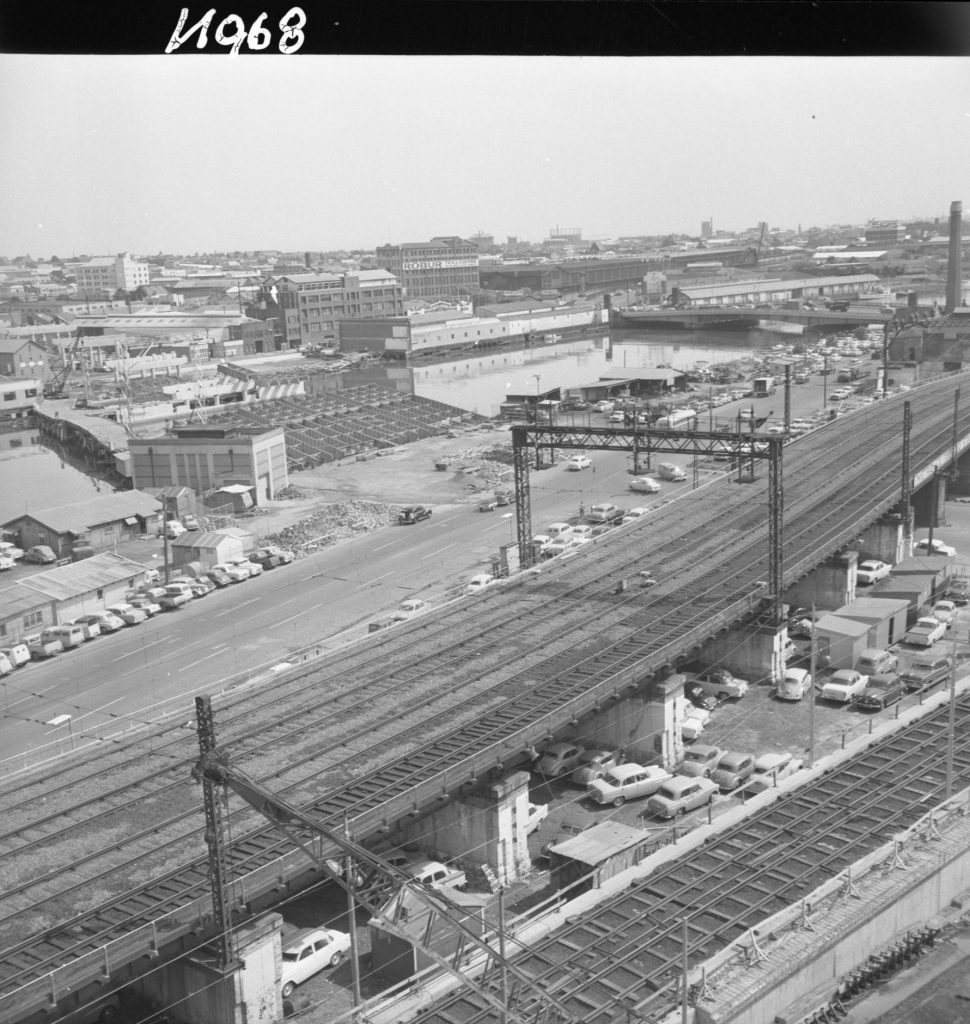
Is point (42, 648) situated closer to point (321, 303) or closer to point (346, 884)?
point (346, 884)

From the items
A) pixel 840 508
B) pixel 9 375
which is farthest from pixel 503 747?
pixel 9 375

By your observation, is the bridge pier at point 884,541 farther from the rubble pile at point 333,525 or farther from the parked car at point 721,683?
the rubble pile at point 333,525

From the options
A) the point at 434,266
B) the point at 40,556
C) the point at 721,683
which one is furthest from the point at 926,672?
the point at 434,266

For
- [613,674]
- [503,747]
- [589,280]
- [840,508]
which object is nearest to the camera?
[503,747]

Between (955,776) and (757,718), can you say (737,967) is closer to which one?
(955,776)

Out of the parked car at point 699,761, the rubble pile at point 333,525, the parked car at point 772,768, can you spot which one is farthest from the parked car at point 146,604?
the parked car at point 772,768

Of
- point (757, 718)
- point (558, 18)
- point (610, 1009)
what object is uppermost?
point (558, 18)

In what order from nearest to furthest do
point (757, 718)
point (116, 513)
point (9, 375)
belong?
point (757, 718) → point (116, 513) → point (9, 375)

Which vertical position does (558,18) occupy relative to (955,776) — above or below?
above
